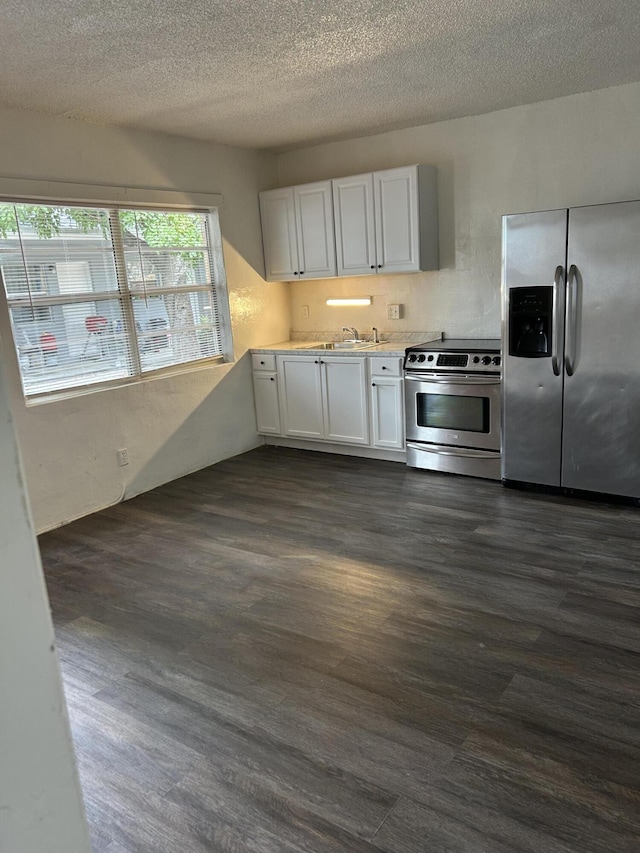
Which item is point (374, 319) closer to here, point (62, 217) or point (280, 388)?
point (280, 388)

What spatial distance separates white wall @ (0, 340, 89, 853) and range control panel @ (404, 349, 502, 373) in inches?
154

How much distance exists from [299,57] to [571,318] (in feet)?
6.99

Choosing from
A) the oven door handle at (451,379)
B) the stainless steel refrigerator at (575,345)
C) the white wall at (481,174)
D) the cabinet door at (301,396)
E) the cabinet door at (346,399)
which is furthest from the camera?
the cabinet door at (301,396)

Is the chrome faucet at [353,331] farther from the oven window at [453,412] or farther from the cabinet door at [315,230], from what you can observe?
the oven window at [453,412]

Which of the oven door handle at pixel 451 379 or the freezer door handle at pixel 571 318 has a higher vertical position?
the freezer door handle at pixel 571 318

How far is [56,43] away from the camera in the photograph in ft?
9.25

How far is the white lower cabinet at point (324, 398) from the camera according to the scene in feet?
16.9

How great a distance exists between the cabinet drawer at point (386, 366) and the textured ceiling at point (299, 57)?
5.67 feet

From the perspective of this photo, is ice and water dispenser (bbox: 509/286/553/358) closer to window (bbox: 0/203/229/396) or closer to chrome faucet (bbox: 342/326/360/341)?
chrome faucet (bbox: 342/326/360/341)

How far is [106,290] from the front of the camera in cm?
443

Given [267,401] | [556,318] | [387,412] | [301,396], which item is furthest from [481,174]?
[267,401]

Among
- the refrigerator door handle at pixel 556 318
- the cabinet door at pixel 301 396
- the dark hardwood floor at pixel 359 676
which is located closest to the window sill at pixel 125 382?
the cabinet door at pixel 301 396

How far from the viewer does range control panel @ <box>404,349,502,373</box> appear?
14.4 feet

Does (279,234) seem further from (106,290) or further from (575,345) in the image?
(575,345)
